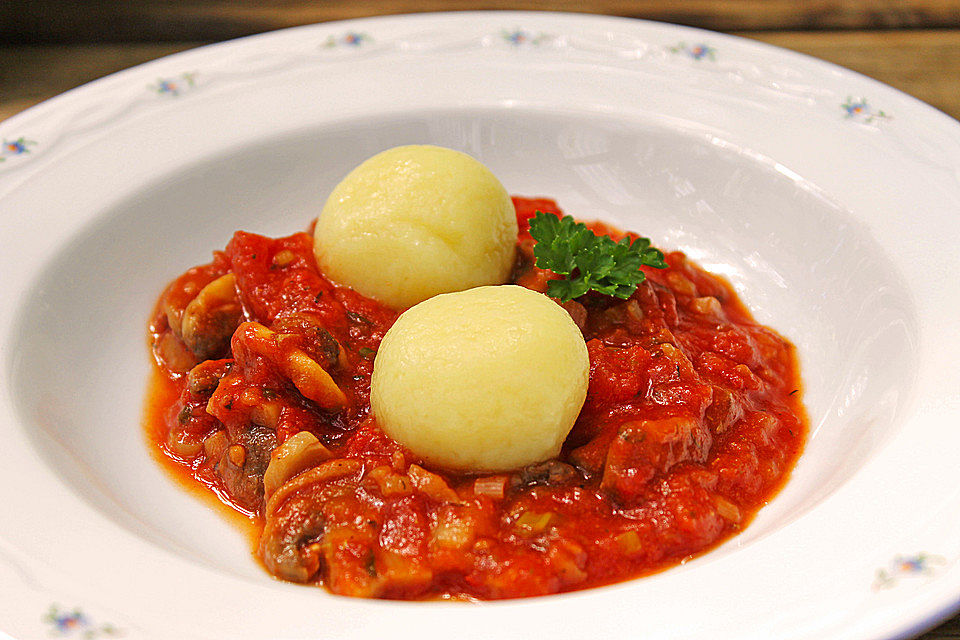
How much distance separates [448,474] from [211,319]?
119 cm

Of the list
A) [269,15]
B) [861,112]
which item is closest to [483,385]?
[861,112]

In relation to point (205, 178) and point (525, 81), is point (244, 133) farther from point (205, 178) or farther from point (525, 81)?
point (525, 81)

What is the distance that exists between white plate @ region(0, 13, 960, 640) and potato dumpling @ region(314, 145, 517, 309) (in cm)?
83

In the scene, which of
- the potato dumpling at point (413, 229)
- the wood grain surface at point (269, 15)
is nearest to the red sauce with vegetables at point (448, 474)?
the potato dumpling at point (413, 229)

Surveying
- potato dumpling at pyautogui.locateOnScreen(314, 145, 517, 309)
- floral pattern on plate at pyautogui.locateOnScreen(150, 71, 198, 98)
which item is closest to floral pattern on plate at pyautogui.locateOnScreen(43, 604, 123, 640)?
potato dumpling at pyautogui.locateOnScreen(314, 145, 517, 309)

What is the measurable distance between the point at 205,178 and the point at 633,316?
1978 millimetres

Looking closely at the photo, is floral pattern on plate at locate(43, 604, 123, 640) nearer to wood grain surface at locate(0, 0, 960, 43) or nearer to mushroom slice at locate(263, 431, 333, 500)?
mushroom slice at locate(263, 431, 333, 500)

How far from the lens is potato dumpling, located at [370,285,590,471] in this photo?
251 centimetres

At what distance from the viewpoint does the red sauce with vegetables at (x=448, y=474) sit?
93.9 inches

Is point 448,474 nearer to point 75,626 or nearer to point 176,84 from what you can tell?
point 75,626

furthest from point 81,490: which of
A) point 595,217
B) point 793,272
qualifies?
point 793,272

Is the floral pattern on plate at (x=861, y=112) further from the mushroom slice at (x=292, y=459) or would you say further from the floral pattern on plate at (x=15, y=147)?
the floral pattern on plate at (x=15, y=147)

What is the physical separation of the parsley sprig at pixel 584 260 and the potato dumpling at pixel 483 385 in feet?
1.21

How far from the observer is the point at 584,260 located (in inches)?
121
